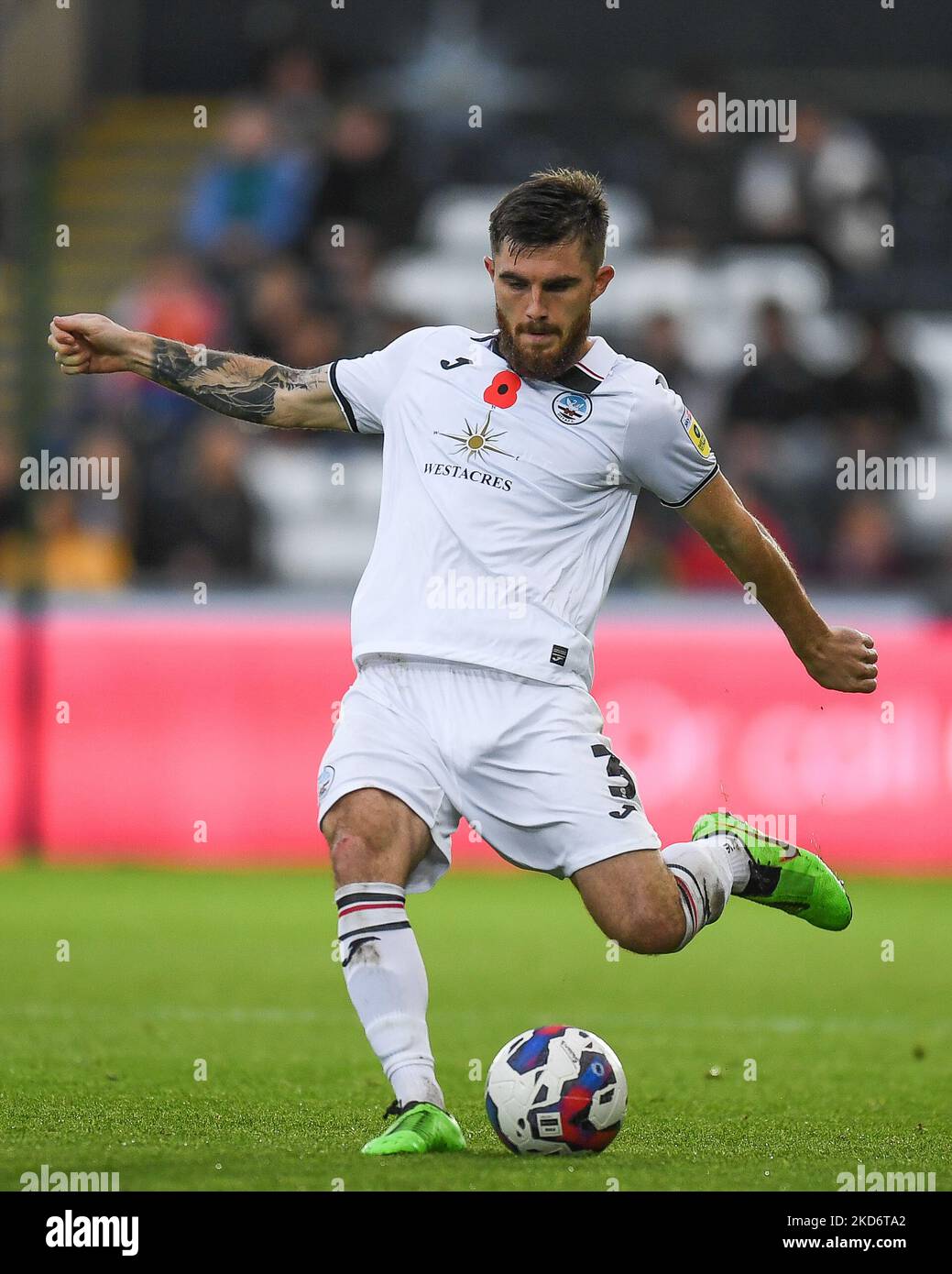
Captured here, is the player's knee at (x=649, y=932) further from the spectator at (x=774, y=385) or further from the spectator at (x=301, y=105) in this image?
the spectator at (x=301, y=105)

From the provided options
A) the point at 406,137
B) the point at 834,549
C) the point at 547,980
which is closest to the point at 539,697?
the point at 547,980

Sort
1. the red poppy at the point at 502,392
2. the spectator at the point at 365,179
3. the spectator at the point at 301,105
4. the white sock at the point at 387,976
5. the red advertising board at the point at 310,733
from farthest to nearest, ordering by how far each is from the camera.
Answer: the spectator at the point at 301,105, the spectator at the point at 365,179, the red advertising board at the point at 310,733, the red poppy at the point at 502,392, the white sock at the point at 387,976

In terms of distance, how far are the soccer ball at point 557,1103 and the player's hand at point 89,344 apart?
2.04m

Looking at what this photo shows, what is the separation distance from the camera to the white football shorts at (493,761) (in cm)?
532

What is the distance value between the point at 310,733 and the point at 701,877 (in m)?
6.65

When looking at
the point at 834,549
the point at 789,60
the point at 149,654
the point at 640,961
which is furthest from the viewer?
the point at 789,60

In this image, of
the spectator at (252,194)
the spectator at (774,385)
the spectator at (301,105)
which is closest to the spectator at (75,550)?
the spectator at (252,194)

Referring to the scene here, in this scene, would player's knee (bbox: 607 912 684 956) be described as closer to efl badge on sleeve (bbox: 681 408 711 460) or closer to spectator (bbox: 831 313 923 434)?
efl badge on sleeve (bbox: 681 408 711 460)

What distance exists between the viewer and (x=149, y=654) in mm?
12258

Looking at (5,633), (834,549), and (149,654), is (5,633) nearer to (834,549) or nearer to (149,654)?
(149,654)

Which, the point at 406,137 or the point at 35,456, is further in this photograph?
the point at 406,137

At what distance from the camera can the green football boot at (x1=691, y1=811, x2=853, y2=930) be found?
603 cm

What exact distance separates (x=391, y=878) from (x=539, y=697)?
1.96 feet

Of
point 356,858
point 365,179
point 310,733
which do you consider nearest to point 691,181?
point 365,179
